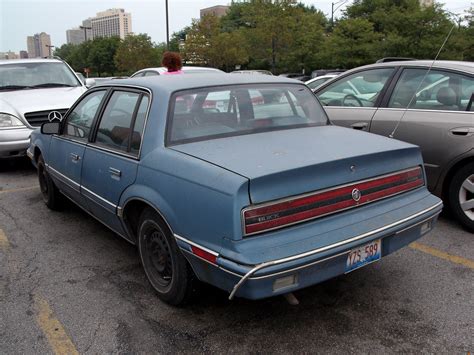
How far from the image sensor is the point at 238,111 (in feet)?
11.8

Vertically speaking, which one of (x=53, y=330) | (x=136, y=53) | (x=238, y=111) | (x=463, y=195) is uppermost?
(x=136, y=53)

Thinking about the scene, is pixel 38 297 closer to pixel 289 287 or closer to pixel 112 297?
pixel 112 297

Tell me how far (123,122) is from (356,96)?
3055 mm

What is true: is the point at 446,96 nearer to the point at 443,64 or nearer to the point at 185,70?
the point at 443,64

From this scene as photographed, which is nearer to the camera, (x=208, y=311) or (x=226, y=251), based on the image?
(x=226, y=251)

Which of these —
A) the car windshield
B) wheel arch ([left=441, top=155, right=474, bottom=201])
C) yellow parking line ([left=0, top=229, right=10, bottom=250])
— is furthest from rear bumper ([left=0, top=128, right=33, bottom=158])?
wheel arch ([left=441, top=155, right=474, bottom=201])

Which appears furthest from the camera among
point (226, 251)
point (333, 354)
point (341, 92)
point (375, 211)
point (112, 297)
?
point (341, 92)

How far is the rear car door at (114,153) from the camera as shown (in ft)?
11.3

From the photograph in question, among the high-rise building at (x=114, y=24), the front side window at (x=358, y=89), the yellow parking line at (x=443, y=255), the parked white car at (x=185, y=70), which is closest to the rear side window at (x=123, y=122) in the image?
the yellow parking line at (x=443, y=255)

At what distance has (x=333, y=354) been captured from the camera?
2701mm

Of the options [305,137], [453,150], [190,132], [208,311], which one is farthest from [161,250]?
[453,150]

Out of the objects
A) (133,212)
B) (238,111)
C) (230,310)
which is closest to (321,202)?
(230,310)

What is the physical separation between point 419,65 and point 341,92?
105 cm

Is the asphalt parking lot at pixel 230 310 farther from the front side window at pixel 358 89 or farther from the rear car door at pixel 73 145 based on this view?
the front side window at pixel 358 89
